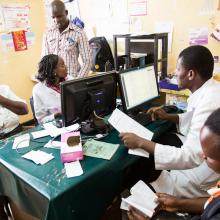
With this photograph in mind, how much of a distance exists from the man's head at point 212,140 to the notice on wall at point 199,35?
6.90 ft

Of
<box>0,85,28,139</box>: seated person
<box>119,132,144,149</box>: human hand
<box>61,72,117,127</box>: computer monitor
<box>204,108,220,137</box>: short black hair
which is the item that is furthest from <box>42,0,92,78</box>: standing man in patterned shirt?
<box>204,108,220,137</box>: short black hair

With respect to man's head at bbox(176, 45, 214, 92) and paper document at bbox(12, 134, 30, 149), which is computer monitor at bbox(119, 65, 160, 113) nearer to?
man's head at bbox(176, 45, 214, 92)

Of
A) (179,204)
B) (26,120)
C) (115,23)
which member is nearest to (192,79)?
(179,204)

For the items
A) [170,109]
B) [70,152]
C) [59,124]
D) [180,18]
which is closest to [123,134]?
[70,152]

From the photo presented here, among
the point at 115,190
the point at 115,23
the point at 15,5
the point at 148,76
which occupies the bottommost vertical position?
the point at 115,190

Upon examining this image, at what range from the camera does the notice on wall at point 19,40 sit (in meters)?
3.48

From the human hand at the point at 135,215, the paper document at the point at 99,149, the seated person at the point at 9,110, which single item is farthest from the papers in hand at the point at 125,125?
the seated person at the point at 9,110

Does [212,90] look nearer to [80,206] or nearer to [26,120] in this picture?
[80,206]

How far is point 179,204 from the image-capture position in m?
1.10

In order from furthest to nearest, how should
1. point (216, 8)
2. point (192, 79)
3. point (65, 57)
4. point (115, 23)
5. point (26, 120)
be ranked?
point (26, 120), point (115, 23), point (65, 57), point (216, 8), point (192, 79)

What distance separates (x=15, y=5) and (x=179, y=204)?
3416mm

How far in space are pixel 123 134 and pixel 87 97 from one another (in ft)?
1.25

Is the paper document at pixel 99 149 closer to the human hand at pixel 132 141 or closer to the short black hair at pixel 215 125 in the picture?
the human hand at pixel 132 141

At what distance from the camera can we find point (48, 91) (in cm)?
200
